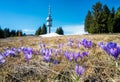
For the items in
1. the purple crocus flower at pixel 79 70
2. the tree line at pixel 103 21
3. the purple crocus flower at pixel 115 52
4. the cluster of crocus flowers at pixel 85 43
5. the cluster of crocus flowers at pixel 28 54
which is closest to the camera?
the purple crocus flower at pixel 79 70

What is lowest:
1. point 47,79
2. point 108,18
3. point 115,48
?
point 47,79

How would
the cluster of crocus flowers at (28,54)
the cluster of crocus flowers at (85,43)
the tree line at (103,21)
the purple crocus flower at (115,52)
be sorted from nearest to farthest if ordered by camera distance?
the purple crocus flower at (115,52) → the cluster of crocus flowers at (28,54) → the cluster of crocus flowers at (85,43) → the tree line at (103,21)

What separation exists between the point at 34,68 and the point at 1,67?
14.3 inches

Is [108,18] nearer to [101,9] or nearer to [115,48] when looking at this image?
[101,9]

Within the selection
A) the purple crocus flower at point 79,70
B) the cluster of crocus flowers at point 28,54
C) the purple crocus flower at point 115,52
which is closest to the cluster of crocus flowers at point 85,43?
the cluster of crocus flowers at point 28,54

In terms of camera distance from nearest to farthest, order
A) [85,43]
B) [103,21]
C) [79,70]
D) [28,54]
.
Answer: [79,70], [28,54], [85,43], [103,21]

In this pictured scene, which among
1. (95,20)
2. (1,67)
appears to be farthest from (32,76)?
(95,20)

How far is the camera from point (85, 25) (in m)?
53.9

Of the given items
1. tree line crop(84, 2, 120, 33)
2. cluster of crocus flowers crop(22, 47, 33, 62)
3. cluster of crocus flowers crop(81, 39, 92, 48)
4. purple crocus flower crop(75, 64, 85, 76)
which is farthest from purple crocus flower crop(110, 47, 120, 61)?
tree line crop(84, 2, 120, 33)

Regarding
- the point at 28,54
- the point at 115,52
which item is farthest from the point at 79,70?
the point at 28,54

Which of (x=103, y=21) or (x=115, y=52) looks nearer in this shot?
(x=115, y=52)

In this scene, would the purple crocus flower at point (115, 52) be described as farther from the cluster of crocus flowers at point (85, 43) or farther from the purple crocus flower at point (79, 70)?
the cluster of crocus flowers at point (85, 43)

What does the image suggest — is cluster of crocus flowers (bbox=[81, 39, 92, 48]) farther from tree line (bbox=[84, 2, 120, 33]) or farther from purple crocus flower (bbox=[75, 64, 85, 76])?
tree line (bbox=[84, 2, 120, 33])

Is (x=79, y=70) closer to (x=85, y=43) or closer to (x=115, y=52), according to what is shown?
(x=115, y=52)
